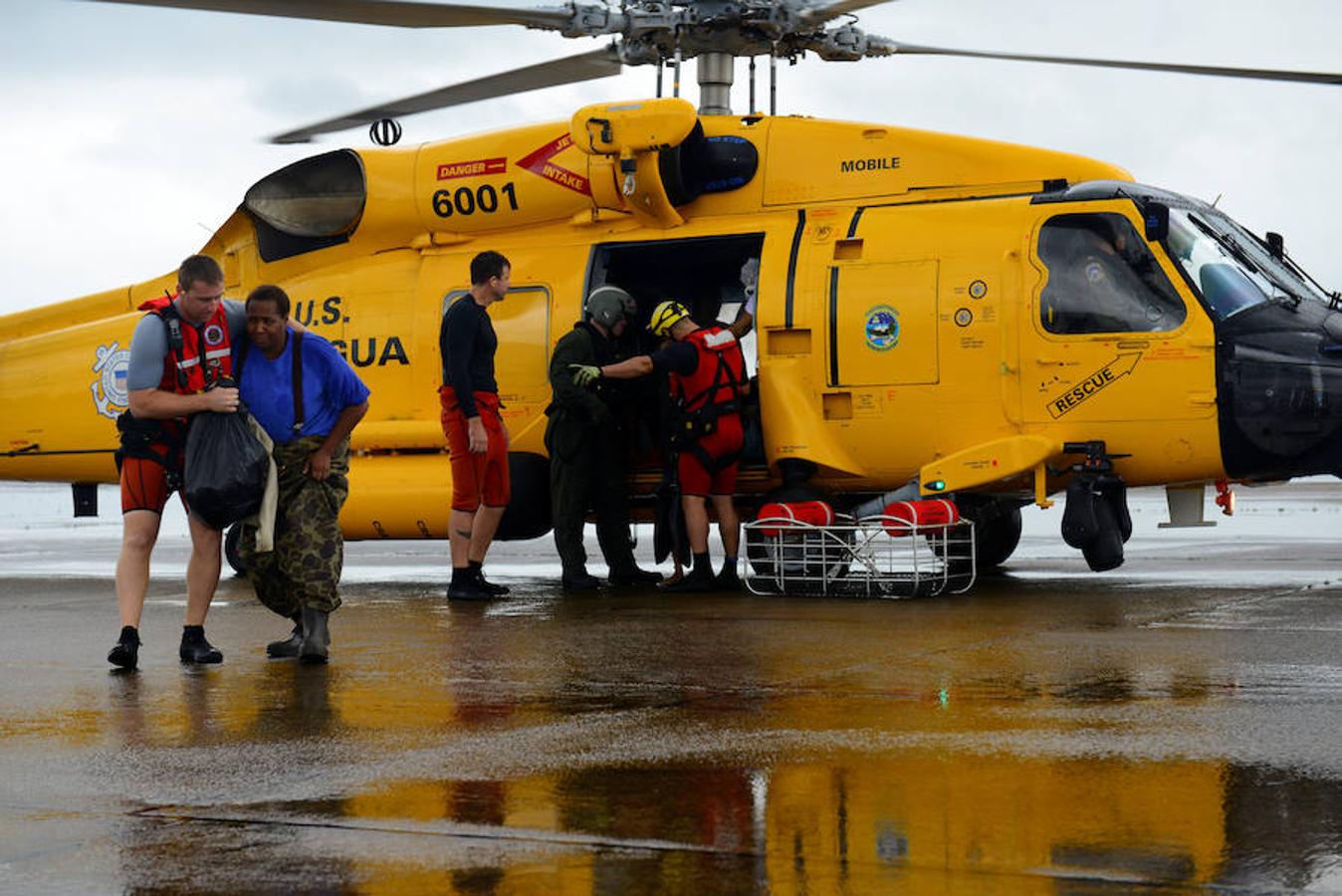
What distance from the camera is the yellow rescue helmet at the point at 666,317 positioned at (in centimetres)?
1159

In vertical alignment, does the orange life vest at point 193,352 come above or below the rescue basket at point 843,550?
above

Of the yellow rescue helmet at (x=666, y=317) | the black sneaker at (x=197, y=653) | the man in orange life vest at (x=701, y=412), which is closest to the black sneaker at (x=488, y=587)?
the man in orange life vest at (x=701, y=412)

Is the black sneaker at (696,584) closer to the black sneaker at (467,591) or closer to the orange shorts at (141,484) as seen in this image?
the black sneaker at (467,591)

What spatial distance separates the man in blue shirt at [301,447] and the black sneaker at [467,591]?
3.10m

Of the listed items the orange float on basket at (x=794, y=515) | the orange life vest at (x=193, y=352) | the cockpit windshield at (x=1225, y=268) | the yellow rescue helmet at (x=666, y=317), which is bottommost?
the orange float on basket at (x=794, y=515)

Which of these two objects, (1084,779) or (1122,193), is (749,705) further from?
(1122,193)

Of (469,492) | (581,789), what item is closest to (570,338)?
(469,492)

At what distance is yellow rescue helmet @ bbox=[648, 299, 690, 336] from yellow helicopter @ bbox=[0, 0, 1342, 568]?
659 millimetres

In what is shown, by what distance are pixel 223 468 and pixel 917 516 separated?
4653 mm

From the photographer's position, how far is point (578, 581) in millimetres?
12055

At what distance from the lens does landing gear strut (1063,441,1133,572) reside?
11.0 meters

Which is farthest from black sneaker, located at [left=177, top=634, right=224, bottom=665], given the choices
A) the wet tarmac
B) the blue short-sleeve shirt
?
the blue short-sleeve shirt

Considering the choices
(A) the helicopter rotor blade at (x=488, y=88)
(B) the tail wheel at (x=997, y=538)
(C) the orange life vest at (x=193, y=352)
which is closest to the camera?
(C) the orange life vest at (x=193, y=352)

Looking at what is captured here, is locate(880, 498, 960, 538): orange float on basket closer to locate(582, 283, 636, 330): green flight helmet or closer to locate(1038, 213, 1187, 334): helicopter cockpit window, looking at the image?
locate(1038, 213, 1187, 334): helicopter cockpit window
